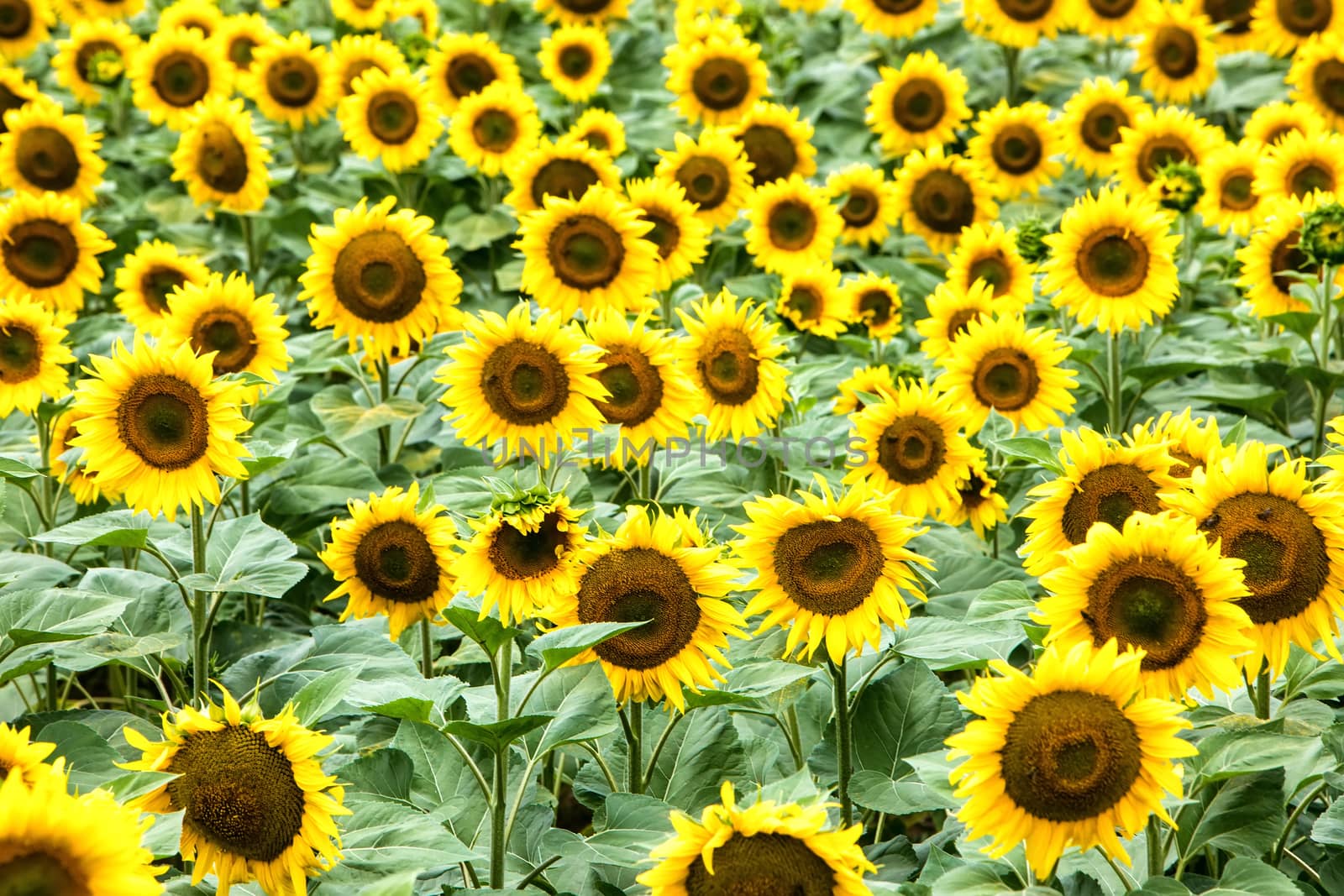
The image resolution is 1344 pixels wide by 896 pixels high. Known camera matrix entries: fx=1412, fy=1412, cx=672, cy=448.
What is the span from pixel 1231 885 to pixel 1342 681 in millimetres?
552

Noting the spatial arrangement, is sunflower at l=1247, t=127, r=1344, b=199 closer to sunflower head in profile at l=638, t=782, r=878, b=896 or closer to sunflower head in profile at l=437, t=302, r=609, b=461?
sunflower head in profile at l=437, t=302, r=609, b=461

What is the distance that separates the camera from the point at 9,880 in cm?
167

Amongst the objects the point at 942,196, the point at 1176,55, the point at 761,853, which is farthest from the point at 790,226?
the point at 761,853

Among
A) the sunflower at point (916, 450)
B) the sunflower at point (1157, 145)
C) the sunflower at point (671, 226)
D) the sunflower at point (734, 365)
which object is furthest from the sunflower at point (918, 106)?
the sunflower at point (916, 450)

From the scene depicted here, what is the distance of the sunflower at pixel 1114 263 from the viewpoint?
380 centimetres

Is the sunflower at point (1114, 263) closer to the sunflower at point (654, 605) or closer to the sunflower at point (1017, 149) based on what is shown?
the sunflower at point (1017, 149)

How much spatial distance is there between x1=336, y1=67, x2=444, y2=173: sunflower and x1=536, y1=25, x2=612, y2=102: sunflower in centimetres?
82

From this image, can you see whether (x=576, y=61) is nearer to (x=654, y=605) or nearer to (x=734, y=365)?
(x=734, y=365)

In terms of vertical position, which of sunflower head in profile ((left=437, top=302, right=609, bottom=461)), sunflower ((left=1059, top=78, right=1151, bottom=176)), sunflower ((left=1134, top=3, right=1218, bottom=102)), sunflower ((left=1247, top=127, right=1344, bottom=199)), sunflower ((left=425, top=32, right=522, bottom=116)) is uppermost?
sunflower ((left=1134, top=3, right=1218, bottom=102))

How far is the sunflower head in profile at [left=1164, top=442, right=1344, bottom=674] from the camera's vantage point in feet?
7.87

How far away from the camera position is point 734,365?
3.58m

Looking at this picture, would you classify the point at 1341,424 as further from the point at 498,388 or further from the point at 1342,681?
the point at 498,388

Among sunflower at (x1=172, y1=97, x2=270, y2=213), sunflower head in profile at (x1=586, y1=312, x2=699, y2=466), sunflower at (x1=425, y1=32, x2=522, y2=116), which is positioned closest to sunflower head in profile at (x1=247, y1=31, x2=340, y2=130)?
sunflower at (x1=425, y1=32, x2=522, y2=116)

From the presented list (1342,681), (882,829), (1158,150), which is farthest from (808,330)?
(1342,681)
